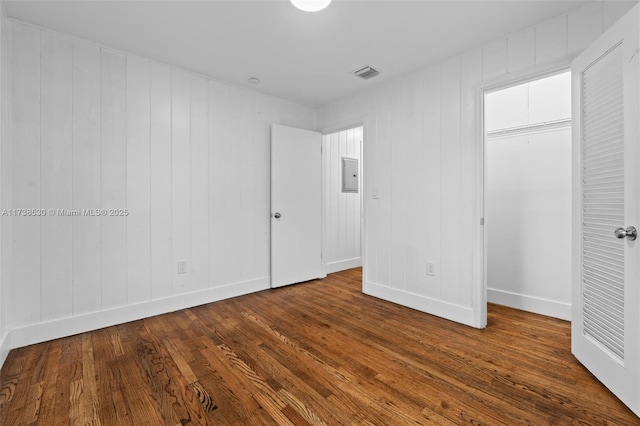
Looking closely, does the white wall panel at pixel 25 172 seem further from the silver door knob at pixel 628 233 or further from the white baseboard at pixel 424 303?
the silver door knob at pixel 628 233

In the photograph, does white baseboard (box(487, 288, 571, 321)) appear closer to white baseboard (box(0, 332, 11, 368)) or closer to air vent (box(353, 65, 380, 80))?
air vent (box(353, 65, 380, 80))

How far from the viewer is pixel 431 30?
2301 millimetres

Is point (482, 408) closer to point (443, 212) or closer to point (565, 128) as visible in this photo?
point (443, 212)

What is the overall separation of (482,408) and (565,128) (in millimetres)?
2546

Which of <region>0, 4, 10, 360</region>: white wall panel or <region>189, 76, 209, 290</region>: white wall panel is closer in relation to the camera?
<region>0, 4, 10, 360</region>: white wall panel

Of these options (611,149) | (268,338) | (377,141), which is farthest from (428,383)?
(377,141)

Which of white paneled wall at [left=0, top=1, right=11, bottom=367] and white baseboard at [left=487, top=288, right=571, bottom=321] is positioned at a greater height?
white paneled wall at [left=0, top=1, right=11, bottom=367]

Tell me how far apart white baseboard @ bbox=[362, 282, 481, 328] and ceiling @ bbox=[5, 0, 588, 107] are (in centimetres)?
231

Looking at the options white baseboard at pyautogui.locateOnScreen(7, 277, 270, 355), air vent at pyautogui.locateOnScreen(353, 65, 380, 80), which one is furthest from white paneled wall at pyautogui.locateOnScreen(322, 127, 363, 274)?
white baseboard at pyautogui.locateOnScreen(7, 277, 270, 355)

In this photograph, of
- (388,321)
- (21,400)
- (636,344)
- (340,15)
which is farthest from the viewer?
(388,321)

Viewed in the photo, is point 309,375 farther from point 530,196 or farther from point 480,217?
point 530,196

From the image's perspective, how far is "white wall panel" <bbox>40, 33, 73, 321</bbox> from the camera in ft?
7.50

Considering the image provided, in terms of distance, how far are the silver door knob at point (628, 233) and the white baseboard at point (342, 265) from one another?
3.23m

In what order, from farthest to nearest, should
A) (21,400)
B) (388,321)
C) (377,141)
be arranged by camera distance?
(377,141)
(388,321)
(21,400)
